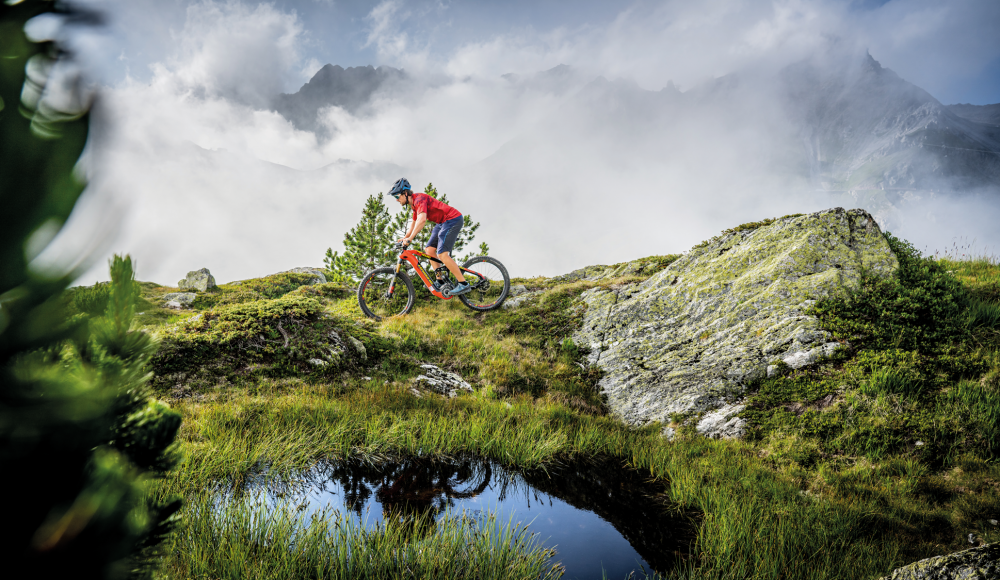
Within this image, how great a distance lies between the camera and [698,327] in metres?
9.20

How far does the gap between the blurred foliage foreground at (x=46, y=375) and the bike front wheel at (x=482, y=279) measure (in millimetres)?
11977

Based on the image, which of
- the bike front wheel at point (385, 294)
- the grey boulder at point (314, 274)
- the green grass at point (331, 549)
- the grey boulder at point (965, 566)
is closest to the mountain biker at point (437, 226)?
the bike front wheel at point (385, 294)

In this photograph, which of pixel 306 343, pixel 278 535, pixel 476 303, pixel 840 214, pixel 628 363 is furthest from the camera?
pixel 476 303

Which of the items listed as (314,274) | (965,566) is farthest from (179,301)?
(965,566)

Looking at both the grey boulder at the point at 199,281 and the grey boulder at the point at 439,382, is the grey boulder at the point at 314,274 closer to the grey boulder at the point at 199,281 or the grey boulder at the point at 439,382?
the grey boulder at the point at 199,281

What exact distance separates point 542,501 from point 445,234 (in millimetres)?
8791

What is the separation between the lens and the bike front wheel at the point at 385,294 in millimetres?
12375

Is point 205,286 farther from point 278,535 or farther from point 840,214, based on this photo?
Result: point 840,214

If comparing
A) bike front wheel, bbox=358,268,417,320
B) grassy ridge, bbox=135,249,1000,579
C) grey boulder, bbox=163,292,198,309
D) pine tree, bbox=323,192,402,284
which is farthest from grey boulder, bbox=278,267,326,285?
grassy ridge, bbox=135,249,1000,579

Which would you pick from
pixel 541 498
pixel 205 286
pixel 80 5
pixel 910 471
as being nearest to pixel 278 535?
pixel 541 498

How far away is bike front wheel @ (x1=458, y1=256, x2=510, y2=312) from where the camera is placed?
13.2 m

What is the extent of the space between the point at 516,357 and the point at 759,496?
611 cm

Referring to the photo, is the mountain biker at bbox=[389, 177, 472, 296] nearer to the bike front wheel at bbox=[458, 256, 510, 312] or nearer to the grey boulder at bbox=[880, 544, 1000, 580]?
the bike front wheel at bbox=[458, 256, 510, 312]

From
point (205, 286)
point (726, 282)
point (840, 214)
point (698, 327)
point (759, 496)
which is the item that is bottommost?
point (759, 496)
